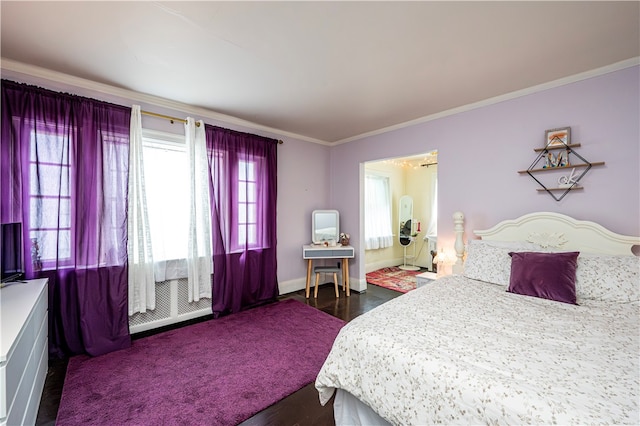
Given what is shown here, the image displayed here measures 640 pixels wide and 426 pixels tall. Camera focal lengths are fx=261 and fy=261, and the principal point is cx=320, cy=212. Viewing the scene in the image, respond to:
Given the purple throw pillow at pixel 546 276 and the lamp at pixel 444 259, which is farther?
the lamp at pixel 444 259

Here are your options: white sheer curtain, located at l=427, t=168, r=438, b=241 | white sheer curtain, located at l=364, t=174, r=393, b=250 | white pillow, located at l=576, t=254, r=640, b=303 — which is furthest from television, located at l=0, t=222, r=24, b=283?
white sheer curtain, located at l=427, t=168, r=438, b=241

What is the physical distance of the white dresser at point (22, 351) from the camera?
113 cm

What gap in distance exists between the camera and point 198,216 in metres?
3.16

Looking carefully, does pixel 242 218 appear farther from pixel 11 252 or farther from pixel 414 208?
pixel 414 208

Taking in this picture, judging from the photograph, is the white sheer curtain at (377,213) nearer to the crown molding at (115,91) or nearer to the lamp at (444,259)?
the lamp at (444,259)

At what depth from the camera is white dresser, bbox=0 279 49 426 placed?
1.13 meters

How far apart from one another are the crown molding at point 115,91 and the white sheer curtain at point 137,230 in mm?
186

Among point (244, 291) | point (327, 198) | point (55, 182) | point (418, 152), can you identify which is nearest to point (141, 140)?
point (55, 182)

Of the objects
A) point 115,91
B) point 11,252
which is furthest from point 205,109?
point 11,252

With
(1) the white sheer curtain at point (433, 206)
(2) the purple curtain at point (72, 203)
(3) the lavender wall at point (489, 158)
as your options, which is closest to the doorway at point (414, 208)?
(1) the white sheer curtain at point (433, 206)

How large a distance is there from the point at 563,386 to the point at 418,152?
9.73 feet

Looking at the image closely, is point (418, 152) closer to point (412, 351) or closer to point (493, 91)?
point (493, 91)

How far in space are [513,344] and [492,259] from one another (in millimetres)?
1366

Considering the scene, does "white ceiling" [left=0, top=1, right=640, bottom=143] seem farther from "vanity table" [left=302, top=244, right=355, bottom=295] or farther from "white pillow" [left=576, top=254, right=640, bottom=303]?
"vanity table" [left=302, top=244, right=355, bottom=295]
